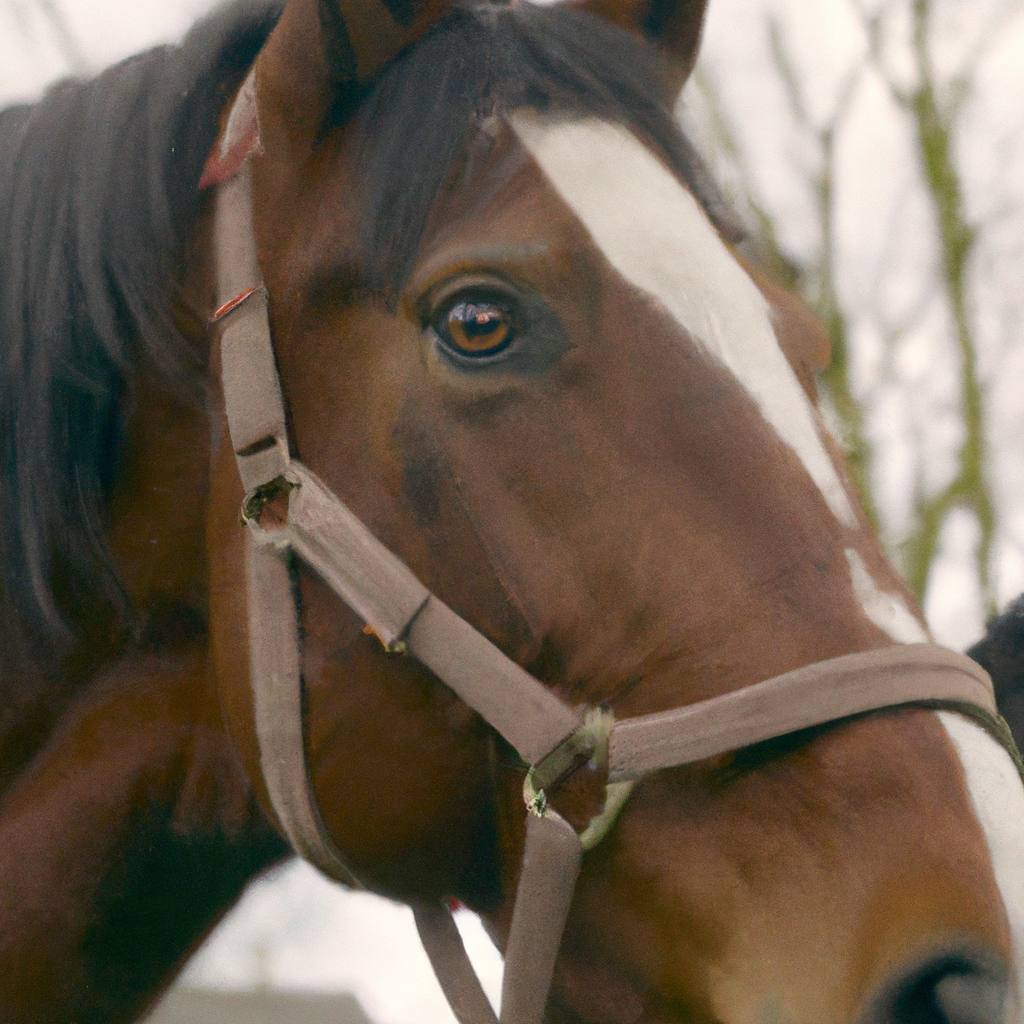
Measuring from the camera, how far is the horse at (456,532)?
95 cm

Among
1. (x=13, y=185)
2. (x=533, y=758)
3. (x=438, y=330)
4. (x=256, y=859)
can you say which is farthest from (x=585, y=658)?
(x=13, y=185)

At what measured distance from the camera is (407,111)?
4.01ft

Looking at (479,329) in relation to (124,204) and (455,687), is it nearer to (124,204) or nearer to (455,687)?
(455,687)

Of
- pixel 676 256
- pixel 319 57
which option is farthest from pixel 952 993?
pixel 319 57

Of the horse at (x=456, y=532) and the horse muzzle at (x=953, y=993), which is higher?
the horse at (x=456, y=532)

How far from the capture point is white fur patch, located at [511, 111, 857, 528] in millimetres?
1067

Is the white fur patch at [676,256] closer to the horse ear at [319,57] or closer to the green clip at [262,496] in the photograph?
the horse ear at [319,57]

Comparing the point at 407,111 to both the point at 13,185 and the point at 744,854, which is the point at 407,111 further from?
the point at 744,854

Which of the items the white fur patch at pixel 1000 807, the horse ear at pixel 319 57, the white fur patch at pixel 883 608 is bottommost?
the white fur patch at pixel 1000 807

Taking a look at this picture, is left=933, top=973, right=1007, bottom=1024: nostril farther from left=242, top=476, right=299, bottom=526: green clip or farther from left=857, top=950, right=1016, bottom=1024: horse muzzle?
left=242, top=476, right=299, bottom=526: green clip

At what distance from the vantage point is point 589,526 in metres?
1.06

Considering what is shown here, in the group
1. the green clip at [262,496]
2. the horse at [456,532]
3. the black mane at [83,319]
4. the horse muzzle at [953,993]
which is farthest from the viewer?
the black mane at [83,319]

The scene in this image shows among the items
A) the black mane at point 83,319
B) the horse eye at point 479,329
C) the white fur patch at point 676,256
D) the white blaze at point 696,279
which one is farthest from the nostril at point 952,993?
the black mane at point 83,319

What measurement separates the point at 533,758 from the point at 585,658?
0.40 feet
